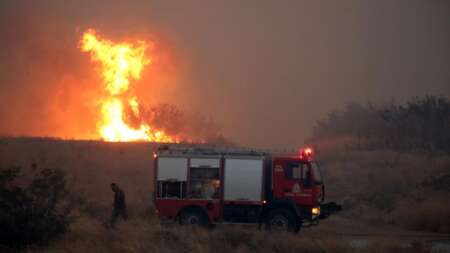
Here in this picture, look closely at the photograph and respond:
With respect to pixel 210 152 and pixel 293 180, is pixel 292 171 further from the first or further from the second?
pixel 210 152

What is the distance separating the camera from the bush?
65.5 feet

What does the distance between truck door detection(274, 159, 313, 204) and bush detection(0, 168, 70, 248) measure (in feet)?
22.1

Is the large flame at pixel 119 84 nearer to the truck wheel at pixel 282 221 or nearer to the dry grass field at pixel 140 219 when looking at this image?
the dry grass field at pixel 140 219

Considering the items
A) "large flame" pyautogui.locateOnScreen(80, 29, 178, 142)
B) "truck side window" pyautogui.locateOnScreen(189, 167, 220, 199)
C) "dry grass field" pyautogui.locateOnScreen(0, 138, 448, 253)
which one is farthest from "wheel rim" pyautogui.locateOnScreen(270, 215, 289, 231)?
"large flame" pyautogui.locateOnScreen(80, 29, 178, 142)

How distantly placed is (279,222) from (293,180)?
1.41 metres

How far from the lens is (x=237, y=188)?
78.0 ft

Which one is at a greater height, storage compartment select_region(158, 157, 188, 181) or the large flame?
the large flame

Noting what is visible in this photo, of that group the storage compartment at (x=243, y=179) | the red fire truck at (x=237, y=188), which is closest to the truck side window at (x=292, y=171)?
the red fire truck at (x=237, y=188)

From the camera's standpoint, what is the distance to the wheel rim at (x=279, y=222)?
2335 centimetres

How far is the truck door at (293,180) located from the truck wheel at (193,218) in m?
2.49

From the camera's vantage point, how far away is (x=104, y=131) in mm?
55969

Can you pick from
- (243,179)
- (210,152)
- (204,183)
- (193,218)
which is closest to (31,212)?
(193,218)

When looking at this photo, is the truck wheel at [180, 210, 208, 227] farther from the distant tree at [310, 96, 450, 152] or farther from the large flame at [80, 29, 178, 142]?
the distant tree at [310, 96, 450, 152]

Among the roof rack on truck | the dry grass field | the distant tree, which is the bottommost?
the dry grass field
